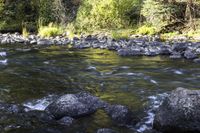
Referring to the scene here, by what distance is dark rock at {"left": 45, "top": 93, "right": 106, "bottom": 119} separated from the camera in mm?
6535

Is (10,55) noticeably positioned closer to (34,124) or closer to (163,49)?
(163,49)

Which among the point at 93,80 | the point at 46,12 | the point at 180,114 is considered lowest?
the point at 93,80

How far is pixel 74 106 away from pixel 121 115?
864 millimetres

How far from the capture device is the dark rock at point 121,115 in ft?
20.5

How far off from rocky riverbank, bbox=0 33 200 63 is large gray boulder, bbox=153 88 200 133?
6249 mm

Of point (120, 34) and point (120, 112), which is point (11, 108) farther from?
point (120, 34)

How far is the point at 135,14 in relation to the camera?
21703 mm

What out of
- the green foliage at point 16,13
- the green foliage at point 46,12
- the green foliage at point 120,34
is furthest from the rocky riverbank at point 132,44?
the green foliage at point 46,12

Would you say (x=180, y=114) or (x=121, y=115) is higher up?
(x=180, y=114)

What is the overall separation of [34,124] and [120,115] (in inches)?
54.8

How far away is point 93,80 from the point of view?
9570mm

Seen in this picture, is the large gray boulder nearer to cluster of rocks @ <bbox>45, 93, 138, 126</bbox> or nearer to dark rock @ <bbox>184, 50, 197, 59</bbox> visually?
cluster of rocks @ <bbox>45, 93, 138, 126</bbox>

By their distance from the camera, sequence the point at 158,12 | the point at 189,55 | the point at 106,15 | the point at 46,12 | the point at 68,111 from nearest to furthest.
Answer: the point at 68,111 < the point at 189,55 < the point at 158,12 < the point at 106,15 < the point at 46,12

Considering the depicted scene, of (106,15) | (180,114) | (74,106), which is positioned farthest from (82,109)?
(106,15)
